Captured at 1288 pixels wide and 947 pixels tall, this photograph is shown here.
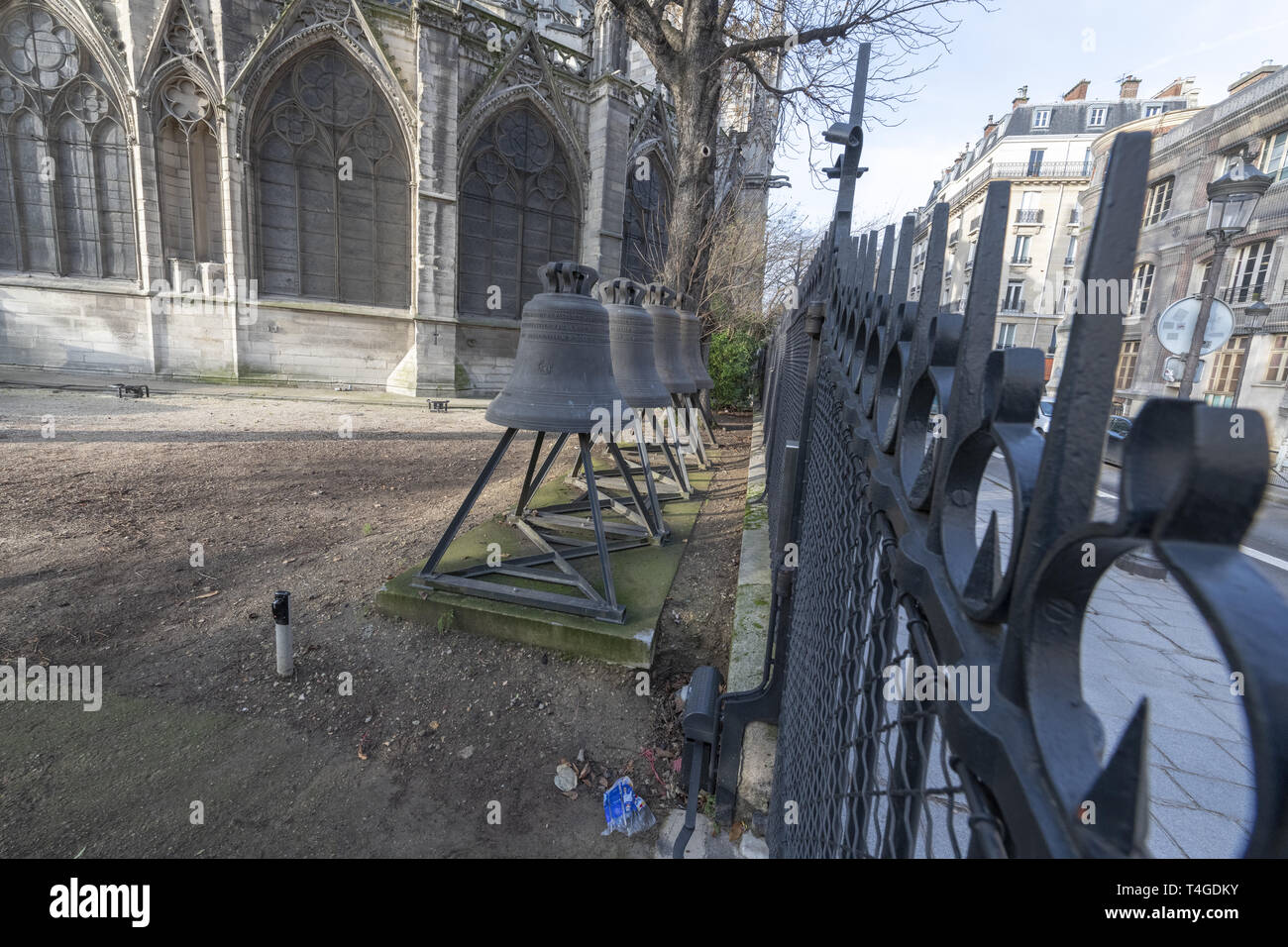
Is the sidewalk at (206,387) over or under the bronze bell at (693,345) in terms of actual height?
under

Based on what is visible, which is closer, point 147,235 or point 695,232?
point 695,232

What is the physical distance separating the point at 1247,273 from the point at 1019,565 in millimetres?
21082

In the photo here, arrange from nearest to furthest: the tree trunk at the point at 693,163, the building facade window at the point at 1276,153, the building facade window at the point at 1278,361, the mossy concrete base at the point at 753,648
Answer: the mossy concrete base at the point at 753,648
the tree trunk at the point at 693,163
the building facade window at the point at 1276,153
the building facade window at the point at 1278,361

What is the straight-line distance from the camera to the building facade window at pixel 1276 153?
10.9 meters

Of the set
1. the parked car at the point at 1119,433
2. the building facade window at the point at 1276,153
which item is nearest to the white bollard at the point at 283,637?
the parked car at the point at 1119,433

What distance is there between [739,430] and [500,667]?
8.94m

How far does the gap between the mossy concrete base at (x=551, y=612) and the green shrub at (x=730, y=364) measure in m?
8.93

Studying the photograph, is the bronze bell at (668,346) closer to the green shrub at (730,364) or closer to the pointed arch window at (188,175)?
the green shrub at (730,364)

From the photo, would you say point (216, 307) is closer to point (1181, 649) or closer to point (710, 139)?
point (710, 139)

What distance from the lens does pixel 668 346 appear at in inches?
280

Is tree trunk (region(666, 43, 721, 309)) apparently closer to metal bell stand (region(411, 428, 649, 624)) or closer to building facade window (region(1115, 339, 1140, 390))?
metal bell stand (region(411, 428, 649, 624))

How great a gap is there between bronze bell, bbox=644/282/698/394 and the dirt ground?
5.34ft

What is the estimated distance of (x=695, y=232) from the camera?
957cm
